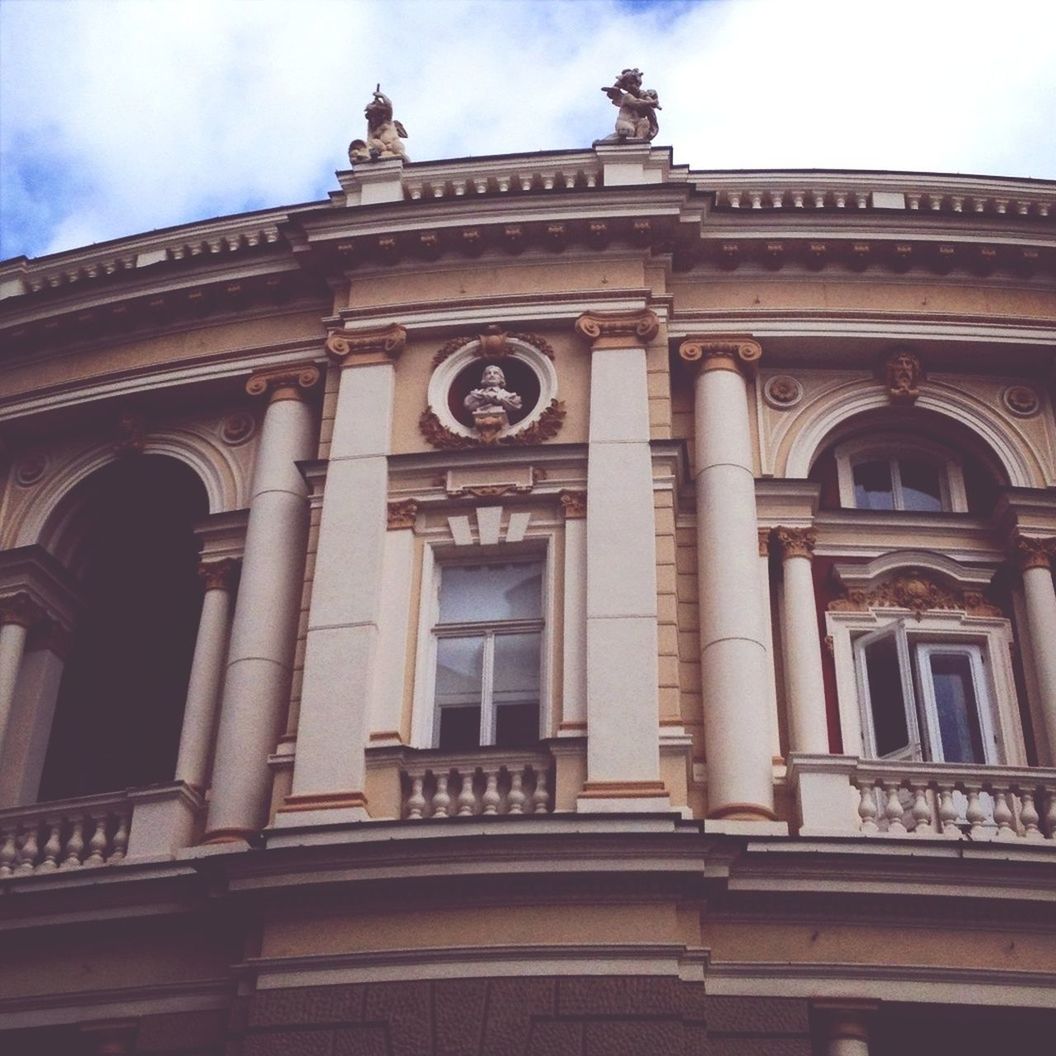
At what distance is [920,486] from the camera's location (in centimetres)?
1956

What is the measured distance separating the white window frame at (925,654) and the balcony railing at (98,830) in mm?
7030

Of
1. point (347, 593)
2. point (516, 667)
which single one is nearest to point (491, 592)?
point (516, 667)

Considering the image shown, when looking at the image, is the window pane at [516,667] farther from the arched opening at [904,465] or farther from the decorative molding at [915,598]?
the arched opening at [904,465]

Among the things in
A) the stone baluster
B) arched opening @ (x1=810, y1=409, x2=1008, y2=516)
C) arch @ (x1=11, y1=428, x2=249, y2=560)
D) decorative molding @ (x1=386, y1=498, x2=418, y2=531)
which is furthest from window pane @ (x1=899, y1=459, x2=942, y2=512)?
the stone baluster

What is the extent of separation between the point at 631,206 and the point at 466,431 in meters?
3.37

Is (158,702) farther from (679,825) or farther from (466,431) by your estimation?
(679,825)

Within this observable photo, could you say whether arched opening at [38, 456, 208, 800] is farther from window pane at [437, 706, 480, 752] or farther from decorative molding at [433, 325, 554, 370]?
window pane at [437, 706, 480, 752]

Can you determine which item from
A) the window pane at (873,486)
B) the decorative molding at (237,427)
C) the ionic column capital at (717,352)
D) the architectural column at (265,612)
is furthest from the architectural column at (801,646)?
the decorative molding at (237,427)

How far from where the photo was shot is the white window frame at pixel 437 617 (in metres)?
16.2

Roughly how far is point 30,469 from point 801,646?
1035cm

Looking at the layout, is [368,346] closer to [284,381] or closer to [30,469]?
[284,381]

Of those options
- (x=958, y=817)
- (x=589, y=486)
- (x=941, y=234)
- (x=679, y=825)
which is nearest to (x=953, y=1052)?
(x=958, y=817)

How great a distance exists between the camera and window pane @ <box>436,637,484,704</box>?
16.7 metres

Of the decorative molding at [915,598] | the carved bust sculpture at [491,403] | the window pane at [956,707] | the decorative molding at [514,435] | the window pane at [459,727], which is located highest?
the carved bust sculpture at [491,403]
